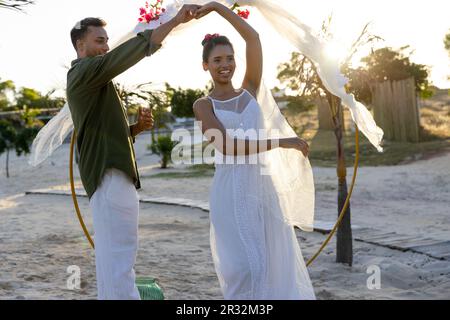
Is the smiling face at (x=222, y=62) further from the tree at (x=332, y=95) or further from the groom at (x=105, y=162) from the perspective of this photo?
the tree at (x=332, y=95)

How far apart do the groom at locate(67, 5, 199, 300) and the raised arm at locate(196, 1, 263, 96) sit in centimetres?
22

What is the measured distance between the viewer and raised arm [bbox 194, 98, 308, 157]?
11.9 feet

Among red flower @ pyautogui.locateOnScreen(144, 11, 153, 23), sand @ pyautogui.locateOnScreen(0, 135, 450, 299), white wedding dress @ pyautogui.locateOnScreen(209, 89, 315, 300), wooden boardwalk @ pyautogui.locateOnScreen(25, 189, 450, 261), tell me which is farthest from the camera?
wooden boardwalk @ pyautogui.locateOnScreen(25, 189, 450, 261)

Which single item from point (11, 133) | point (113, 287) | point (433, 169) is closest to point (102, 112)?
point (113, 287)

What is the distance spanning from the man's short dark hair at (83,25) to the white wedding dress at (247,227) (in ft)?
2.59

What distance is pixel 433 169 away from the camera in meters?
16.3

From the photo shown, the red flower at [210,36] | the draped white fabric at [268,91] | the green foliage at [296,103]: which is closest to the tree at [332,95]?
the green foliage at [296,103]

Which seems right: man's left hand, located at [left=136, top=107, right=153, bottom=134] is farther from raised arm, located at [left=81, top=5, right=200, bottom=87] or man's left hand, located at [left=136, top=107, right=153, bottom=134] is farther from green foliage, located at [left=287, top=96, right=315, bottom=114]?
green foliage, located at [left=287, top=96, right=315, bottom=114]

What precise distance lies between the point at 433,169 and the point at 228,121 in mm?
13527

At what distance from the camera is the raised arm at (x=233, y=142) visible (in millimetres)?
3633

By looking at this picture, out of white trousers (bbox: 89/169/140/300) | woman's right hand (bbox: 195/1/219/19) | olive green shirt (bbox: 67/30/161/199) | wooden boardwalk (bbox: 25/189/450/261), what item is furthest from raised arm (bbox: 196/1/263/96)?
wooden boardwalk (bbox: 25/189/450/261)

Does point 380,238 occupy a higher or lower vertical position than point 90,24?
lower

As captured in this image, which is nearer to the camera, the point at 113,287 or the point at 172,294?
the point at 113,287
